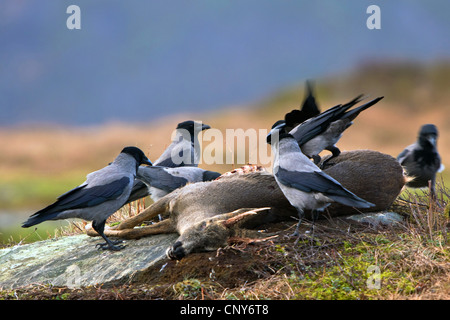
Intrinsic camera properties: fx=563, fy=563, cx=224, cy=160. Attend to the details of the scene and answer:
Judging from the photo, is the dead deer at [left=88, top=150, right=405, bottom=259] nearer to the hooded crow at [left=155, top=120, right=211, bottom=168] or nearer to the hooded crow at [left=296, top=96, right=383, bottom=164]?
the hooded crow at [left=296, top=96, right=383, bottom=164]

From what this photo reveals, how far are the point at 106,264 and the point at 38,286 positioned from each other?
0.75 m

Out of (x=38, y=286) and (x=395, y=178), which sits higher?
(x=395, y=178)

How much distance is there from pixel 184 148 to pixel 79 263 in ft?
12.9

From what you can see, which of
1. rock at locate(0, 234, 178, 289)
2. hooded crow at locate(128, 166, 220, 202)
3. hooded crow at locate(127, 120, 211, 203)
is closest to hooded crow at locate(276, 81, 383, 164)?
hooded crow at locate(128, 166, 220, 202)

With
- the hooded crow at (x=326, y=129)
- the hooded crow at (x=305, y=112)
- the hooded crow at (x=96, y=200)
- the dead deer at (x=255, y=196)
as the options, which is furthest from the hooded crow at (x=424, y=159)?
the hooded crow at (x=96, y=200)

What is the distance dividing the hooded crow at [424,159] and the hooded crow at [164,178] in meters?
3.94

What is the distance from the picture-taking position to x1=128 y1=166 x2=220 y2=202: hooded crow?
866 cm

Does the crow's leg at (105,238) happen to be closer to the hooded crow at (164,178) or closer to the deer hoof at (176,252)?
the deer hoof at (176,252)

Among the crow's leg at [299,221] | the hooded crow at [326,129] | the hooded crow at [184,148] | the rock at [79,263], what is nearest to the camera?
the rock at [79,263]

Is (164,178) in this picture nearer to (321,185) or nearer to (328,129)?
(328,129)

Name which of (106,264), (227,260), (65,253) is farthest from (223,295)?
(65,253)

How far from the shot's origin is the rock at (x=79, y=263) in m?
6.05
